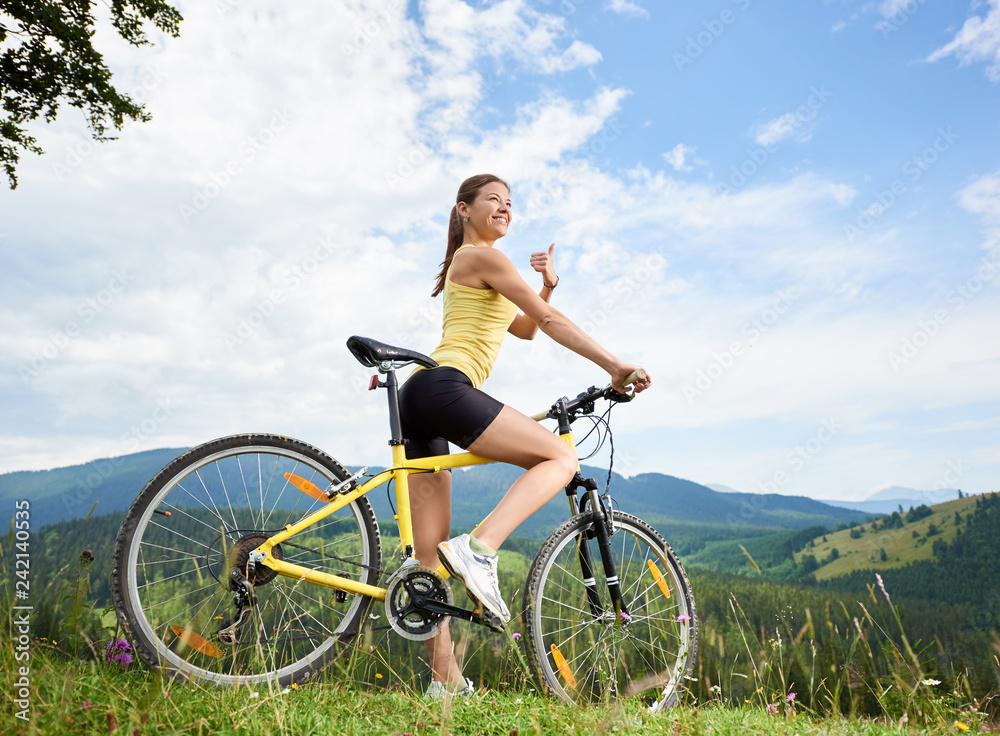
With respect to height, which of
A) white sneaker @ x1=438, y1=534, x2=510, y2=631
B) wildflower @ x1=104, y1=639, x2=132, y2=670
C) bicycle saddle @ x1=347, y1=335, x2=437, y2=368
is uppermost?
bicycle saddle @ x1=347, y1=335, x2=437, y2=368

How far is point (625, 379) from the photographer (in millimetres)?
2977

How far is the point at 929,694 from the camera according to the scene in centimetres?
298

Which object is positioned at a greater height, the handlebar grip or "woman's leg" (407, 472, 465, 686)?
the handlebar grip

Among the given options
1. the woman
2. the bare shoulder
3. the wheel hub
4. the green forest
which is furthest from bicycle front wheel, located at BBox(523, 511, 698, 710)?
the bare shoulder

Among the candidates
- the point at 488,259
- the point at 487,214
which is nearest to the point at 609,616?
the point at 488,259

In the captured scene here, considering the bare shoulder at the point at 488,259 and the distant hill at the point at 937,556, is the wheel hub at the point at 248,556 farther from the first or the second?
the distant hill at the point at 937,556

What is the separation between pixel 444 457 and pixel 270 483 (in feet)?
2.70

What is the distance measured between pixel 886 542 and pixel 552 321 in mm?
152329

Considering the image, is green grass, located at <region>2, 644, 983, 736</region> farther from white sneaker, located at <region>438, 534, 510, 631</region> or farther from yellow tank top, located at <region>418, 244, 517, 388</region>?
yellow tank top, located at <region>418, 244, 517, 388</region>

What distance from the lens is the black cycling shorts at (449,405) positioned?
9.34 ft

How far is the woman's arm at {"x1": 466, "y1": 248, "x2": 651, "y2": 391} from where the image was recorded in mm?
2943

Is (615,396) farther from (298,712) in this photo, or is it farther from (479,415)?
(298,712)

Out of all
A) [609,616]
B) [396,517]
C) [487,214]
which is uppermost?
[487,214]

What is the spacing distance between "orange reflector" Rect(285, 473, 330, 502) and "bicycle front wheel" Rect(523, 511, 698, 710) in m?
1.08
